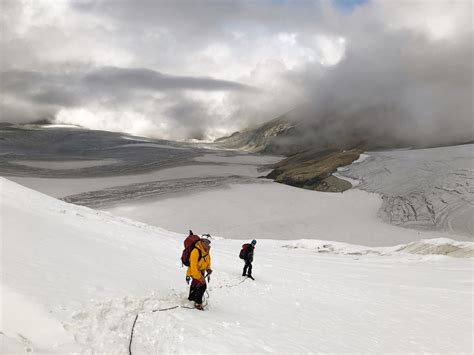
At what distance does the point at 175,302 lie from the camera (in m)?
8.12

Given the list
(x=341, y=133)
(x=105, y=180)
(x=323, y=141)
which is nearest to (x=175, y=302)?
(x=105, y=180)

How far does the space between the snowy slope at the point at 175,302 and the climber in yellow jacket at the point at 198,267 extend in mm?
348

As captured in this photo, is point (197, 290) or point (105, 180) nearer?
point (197, 290)

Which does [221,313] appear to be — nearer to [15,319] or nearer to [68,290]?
[68,290]

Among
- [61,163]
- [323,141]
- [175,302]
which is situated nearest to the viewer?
[175,302]

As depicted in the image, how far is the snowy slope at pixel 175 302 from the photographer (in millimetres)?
5816

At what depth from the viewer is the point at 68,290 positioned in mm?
6867

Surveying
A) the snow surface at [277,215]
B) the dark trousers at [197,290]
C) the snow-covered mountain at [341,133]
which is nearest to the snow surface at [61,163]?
the snow surface at [277,215]

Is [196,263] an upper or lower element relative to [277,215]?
lower

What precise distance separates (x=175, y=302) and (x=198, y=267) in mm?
828

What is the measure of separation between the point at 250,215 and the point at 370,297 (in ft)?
109

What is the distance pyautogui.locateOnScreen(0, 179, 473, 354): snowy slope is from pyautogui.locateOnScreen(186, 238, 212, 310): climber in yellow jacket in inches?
13.7

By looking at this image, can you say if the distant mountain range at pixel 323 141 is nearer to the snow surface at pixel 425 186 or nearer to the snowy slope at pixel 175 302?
the snow surface at pixel 425 186

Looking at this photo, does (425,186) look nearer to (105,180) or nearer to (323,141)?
(105,180)
